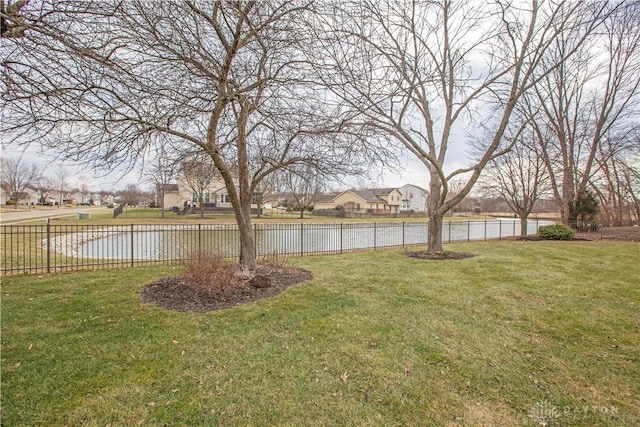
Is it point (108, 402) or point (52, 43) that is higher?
point (52, 43)

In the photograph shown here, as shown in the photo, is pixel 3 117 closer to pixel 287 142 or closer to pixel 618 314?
pixel 287 142

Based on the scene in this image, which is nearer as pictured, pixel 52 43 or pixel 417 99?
pixel 52 43

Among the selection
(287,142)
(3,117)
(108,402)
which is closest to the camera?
(108,402)

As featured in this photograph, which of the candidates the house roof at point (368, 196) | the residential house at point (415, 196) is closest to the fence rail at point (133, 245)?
the house roof at point (368, 196)

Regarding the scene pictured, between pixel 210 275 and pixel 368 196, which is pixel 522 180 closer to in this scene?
pixel 210 275

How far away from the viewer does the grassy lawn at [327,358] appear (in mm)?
2596

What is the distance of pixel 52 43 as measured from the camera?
130 inches

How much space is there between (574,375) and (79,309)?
21.7 ft

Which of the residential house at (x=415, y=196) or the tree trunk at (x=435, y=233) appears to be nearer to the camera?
the tree trunk at (x=435, y=233)

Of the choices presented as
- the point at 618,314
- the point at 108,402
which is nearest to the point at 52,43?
the point at 108,402

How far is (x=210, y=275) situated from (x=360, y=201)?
51.0 meters

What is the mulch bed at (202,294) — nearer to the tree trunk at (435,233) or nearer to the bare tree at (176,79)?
the bare tree at (176,79)

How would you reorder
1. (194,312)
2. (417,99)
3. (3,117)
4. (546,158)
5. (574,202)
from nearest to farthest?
(3,117), (194,312), (417,99), (546,158), (574,202)

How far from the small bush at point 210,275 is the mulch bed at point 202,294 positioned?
0.21 ft
